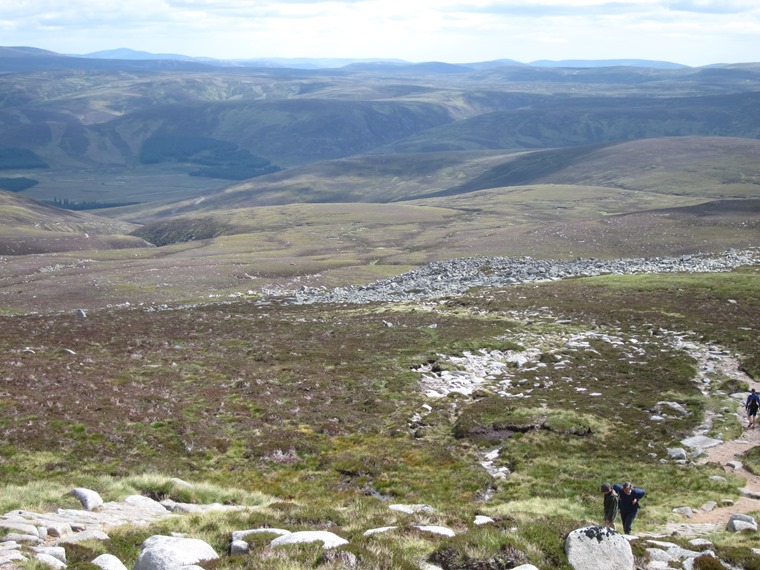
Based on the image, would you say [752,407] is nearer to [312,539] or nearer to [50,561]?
[312,539]

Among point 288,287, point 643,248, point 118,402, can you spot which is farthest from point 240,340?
point 643,248

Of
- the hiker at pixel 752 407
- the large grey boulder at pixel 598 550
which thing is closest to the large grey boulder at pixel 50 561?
the large grey boulder at pixel 598 550

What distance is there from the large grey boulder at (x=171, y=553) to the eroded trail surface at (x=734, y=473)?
13.7m

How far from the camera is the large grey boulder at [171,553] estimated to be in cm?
1383

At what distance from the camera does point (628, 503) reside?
20.4 meters

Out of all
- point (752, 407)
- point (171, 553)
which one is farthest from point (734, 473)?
point (171, 553)

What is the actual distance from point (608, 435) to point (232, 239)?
165 meters

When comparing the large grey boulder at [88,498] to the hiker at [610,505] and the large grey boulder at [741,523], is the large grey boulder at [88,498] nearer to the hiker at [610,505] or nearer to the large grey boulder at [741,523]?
the hiker at [610,505]

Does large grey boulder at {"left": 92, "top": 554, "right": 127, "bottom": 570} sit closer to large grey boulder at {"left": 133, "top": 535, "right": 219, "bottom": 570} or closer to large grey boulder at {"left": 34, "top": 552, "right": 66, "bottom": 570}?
large grey boulder at {"left": 133, "top": 535, "right": 219, "bottom": 570}

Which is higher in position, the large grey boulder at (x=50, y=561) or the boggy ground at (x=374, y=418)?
the large grey boulder at (x=50, y=561)

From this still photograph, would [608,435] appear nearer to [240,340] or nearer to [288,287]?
[240,340]

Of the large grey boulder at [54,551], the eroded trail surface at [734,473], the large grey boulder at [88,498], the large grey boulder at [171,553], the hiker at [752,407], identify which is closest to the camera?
the large grey boulder at [171,553]

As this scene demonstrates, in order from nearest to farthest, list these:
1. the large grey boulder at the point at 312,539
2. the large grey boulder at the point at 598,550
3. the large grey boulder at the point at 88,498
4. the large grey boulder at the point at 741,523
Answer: the large grey boulder at the point at 312,539 → the large grey boulder at the point at 598,550 → the large grey boulder at the point at 88,498 → the large grey boulder at the point at 741,523

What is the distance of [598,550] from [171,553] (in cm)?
903
